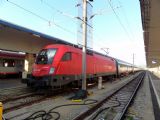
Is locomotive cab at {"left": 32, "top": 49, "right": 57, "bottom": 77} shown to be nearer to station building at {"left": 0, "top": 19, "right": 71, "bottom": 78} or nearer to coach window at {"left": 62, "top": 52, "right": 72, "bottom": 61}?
coach window at {"left": 62, "top": 52, "right": 72, "bottom": 61}

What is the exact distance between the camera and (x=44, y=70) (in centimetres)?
1480

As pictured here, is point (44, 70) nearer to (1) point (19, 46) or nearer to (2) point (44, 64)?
(2) point (44, 64)

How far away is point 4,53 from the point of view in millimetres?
28297

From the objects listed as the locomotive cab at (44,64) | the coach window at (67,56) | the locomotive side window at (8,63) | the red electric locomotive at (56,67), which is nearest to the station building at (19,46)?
the locomotive side window at (8,63)

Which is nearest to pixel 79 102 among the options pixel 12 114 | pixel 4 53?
pixel 12 114

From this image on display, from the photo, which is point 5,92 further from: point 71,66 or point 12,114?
point 12,114

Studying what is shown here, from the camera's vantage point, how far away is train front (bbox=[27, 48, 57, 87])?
1423 centimetres

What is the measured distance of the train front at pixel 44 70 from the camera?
1423 cm

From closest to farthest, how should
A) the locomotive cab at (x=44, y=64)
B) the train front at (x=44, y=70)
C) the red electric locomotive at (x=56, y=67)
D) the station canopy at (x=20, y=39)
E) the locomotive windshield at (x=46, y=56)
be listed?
the train front at (x=44, y=70) < the red electric locomotive at (x=56, y=67) < the locomotive cab at (x=44, y=64) < the locomotive windshield at (x=46, y=56) < the station canopy at (x=20, y=39)

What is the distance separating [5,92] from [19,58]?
49.9 feet

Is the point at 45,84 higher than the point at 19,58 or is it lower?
lower

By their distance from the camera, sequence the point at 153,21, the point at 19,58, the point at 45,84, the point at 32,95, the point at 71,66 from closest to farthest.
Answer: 1. the point at 45,84
2. the point at 32,95
3. the point at 71,66
4. the point at 153,21
5. the point at 19,58

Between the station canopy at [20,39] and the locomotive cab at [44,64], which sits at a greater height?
the station canopy at [20,39]

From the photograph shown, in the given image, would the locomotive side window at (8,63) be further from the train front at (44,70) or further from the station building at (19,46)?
the train front at (44,70)
